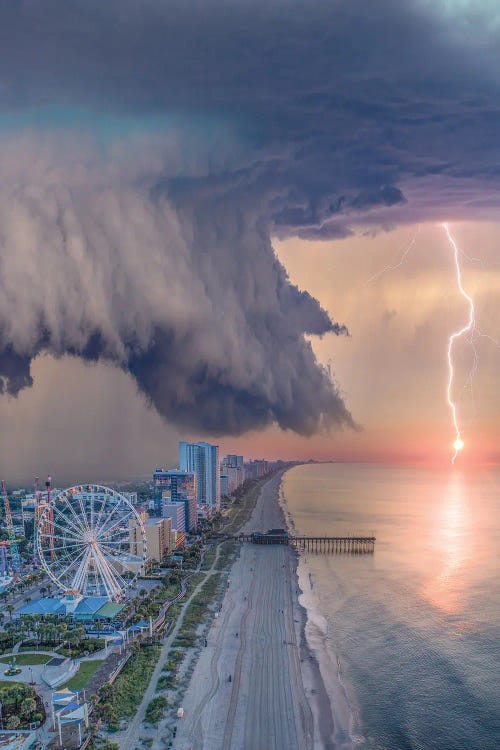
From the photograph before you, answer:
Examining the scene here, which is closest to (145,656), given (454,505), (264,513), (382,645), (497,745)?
(382,645)

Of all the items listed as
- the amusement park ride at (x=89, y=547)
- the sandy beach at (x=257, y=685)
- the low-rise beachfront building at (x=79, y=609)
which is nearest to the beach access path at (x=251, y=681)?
the sandy beach at (x=257, y=685)

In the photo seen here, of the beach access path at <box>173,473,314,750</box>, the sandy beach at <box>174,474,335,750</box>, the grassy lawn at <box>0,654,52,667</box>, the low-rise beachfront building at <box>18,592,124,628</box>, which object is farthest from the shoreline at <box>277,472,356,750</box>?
the grassy lawn at <box>0,654,52,667</box>

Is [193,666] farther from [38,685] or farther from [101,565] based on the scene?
[101,565]

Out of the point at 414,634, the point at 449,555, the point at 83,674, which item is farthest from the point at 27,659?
the point at 449,555

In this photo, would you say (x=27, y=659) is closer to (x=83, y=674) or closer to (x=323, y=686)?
(x=83, y=674)

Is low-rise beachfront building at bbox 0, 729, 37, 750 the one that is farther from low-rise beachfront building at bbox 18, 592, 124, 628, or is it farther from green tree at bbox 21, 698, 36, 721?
low-rise beachfront building at bbox 18, 592, 124, 628

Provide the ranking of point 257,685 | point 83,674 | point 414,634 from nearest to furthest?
point 257,685
point 83,674
point 414,634

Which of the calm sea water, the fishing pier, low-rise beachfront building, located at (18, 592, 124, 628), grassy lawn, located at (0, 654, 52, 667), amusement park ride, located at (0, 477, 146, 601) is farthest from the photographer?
the fishing pier
